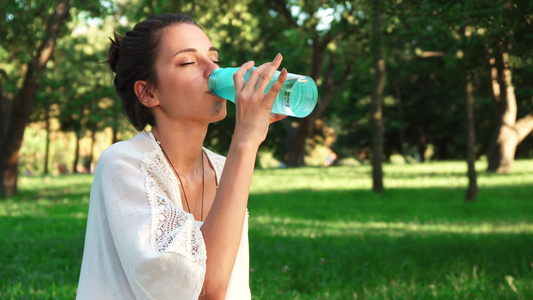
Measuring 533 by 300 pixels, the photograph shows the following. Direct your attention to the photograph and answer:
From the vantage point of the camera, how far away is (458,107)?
41.4m

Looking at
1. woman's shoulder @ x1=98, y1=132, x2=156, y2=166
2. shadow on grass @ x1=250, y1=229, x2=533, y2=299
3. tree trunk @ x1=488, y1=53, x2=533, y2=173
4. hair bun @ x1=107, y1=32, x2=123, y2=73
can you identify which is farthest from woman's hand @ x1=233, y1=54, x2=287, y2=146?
tree trunk @ x1=488, y1=53, x2=533, y2=173

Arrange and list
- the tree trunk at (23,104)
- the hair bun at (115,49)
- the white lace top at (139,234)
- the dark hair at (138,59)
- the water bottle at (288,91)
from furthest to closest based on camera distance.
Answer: the tree trunk at (23,104) < the hair bun at (115,49) < the dark hair at (138,59) < the water bottle at (288,91) < the white lace top at (139,234)

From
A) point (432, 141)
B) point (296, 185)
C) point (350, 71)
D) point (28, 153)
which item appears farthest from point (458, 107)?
point (28, 153)

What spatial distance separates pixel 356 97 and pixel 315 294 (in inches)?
1526

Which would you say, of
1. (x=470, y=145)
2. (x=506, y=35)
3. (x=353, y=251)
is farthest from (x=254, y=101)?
(x=470, y=145)

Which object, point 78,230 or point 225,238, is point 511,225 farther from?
point 225,238

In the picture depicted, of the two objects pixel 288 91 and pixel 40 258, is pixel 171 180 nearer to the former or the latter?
pixel 288 91

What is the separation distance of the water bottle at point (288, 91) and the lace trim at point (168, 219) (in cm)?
34

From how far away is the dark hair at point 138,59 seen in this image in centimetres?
232

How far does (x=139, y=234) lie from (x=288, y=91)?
695mm

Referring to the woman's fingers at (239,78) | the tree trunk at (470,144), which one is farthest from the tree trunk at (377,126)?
the woman's fingers at (239,78)

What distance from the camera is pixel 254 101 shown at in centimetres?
193

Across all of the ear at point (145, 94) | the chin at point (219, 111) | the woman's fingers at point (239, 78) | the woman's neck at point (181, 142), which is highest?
the woman's fingers at point (239, 78)

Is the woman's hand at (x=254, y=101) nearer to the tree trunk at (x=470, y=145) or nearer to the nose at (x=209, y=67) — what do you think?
the nose at (x=209, y=67)
